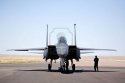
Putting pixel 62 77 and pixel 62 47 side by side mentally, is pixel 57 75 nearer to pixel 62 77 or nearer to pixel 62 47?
pixel 62 77

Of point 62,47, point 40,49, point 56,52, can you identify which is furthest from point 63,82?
point 40,49

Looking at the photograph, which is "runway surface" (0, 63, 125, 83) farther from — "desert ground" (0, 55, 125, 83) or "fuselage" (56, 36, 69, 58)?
"fuselage" (56, 36, 69, 58)

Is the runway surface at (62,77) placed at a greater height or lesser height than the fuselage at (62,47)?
lesser

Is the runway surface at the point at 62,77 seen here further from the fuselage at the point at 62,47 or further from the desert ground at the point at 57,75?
the fuselage at the point at 62,47

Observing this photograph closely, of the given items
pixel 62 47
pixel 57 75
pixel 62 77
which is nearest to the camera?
pixel 62 77

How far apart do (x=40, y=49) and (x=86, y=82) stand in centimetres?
1608

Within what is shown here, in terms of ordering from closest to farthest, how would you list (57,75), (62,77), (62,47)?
(62,77), (57,75), (62,47)

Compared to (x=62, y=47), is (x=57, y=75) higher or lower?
lower

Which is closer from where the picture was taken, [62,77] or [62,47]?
[62,77]

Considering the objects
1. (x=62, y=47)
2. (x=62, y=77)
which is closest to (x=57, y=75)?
(x=62, y=77)

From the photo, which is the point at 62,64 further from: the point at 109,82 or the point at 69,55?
Answer: the point at 109,82

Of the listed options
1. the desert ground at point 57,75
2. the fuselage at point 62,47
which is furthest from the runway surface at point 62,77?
the fuselage at point 62,47

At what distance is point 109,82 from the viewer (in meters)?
15.3

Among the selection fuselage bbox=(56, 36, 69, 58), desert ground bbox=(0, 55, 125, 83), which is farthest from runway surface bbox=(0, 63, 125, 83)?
fuselage bbox=(56, 36, 69, 58)
